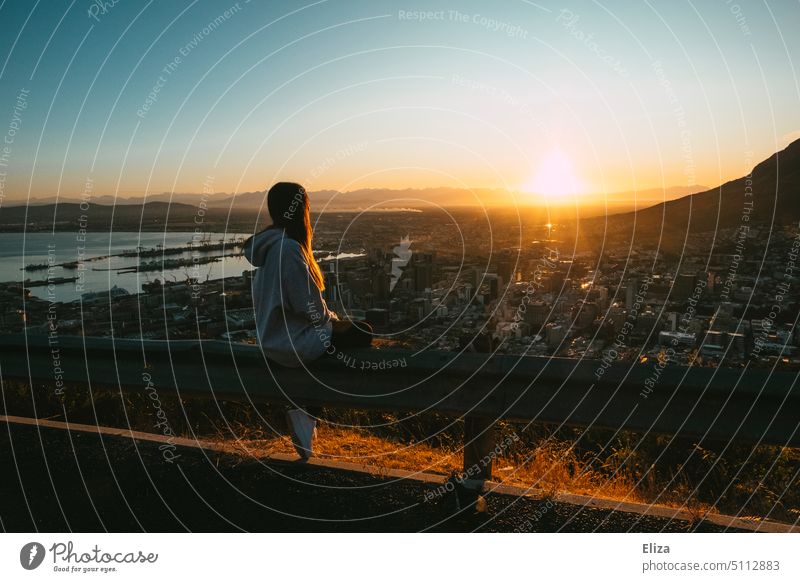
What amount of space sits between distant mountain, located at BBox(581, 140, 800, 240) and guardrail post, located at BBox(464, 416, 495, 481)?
6.13 m

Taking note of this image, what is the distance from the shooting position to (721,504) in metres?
4.23

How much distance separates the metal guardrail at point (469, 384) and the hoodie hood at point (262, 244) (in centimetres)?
67

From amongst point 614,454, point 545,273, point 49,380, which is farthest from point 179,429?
point 545,273

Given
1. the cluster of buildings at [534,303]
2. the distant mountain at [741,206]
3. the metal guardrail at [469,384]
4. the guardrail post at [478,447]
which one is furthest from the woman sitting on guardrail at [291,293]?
the distant mountain at [741,206]

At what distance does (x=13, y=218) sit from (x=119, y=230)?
120 inches

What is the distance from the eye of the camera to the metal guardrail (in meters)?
3.24

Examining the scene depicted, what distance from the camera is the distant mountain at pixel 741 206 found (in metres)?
9.16

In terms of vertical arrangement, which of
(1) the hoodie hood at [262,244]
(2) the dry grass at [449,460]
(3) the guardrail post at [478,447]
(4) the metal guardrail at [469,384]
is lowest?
(2) the dry grass at [449,460]

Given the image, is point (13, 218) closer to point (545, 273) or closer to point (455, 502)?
point (545, 273)

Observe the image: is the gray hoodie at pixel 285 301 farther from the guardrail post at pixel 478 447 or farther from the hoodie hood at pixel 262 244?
the guardrail post at pixel 478 447

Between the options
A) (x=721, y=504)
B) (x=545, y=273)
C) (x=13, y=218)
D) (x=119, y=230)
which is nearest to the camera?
(x=721, y=504)

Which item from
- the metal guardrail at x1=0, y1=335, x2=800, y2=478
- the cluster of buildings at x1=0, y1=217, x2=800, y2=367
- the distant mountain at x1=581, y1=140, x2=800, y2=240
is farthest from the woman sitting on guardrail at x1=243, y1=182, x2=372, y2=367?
the distant mountain at x1=581, y1=140, x2=800, y2=240

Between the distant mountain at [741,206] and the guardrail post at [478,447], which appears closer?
the guardrail post at [478,447]

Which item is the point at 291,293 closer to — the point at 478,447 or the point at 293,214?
the point at 293,214
